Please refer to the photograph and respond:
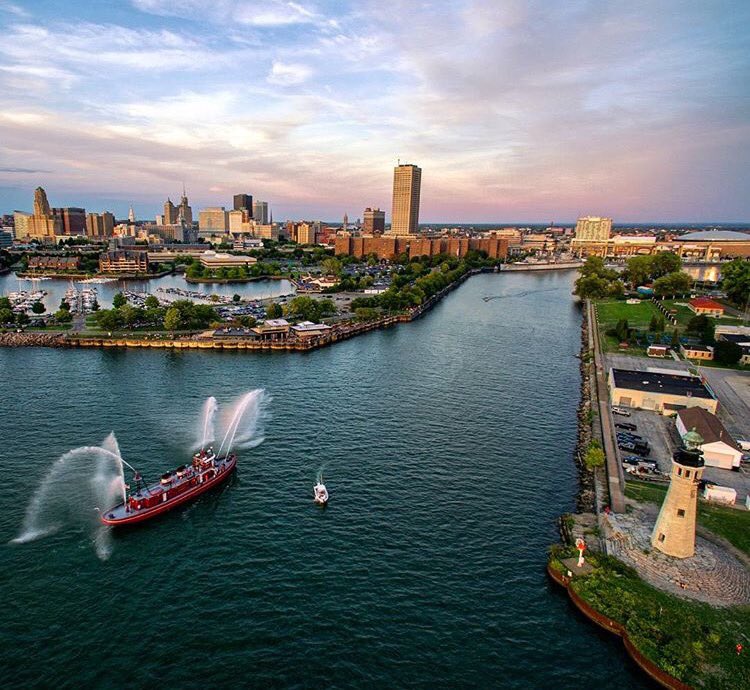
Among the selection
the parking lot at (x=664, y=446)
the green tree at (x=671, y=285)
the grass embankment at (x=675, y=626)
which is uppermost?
the green tree at (x=671, y=285)

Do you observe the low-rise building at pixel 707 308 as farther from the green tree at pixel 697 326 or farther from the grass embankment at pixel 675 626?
the grass embankment at pixel 675 626

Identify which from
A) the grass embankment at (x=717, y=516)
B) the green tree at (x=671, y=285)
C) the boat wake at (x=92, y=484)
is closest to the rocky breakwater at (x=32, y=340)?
the boat wake at (x=92, y=484)

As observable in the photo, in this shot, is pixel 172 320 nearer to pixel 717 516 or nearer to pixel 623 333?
pixel 623 333

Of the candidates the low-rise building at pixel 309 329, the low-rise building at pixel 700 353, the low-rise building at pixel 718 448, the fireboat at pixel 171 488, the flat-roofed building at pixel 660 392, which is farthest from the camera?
the low-rise building at pixel 309 329

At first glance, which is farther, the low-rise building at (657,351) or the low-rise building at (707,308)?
the low-rise building at (707,308)

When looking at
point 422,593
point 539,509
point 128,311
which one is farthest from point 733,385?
point 128,311

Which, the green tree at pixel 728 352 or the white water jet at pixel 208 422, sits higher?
the green tree at pixel 728 352

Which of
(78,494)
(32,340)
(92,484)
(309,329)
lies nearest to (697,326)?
(309,329)

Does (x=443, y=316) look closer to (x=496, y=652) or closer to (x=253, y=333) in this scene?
(x=253, y=333)
